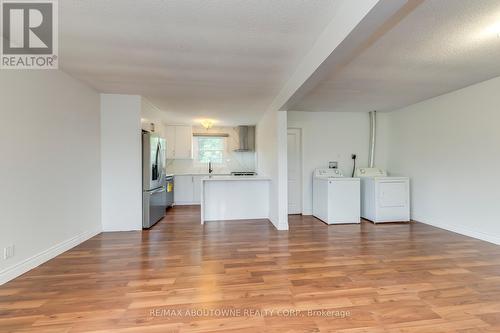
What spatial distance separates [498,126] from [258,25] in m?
3.77

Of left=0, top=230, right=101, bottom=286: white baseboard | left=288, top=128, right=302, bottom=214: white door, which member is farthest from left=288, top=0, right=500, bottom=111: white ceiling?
left=0, top=230, right=101, bottom=286: white baseboard

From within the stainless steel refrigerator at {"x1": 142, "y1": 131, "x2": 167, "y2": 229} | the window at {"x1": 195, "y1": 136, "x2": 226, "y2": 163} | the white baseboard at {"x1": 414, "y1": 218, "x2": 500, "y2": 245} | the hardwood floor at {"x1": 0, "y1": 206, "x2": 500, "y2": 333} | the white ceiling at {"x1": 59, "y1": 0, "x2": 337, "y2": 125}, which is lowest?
the hardwood floor at {"x1": 0, "y1": 206, "x2": 500, "y2": 333}

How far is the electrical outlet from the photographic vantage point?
2.15 metres

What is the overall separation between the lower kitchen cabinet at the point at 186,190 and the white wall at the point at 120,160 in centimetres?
255

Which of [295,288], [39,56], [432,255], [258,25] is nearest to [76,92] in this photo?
[39,56]

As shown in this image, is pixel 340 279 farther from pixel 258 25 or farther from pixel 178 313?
pixel 258 25

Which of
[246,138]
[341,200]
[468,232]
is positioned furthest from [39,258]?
[468,232]

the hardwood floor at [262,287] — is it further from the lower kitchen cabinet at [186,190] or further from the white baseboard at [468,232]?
the lower kitchen cabinet at [186,190]

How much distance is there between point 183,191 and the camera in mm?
6504

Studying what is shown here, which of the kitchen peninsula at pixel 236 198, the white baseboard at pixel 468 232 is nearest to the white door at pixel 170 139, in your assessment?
the kitchen peninsula at pixel 236 198

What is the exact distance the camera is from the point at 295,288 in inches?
82.2

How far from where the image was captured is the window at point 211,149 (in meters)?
6.97

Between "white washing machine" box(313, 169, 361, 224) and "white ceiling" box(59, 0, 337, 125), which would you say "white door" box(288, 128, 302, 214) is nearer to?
"white washing machine" box(313, 169, 361, 224)

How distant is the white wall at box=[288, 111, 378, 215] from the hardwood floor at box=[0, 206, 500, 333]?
2071mm
